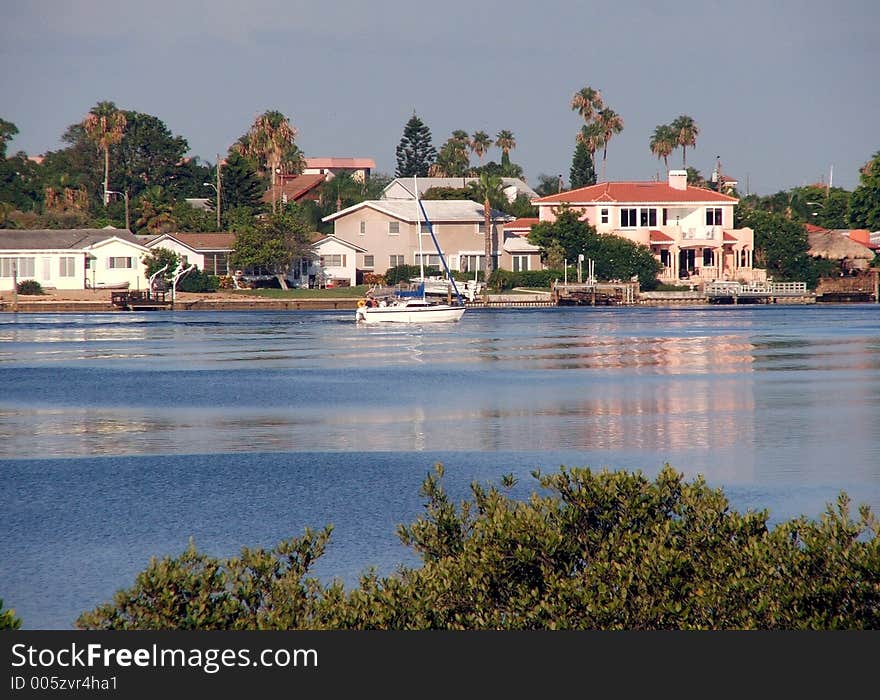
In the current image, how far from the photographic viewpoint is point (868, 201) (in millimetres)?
118125

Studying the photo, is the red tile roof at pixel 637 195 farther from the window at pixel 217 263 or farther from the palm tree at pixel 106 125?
the palm tree at pixel 106 125

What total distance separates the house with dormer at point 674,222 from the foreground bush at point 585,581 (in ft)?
329

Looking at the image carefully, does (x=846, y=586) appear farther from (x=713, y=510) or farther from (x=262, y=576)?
(x=262, y=576)

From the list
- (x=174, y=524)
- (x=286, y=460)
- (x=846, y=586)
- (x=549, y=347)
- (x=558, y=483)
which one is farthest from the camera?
(x=549, y=347)

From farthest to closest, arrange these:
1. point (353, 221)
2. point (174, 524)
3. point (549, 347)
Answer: point (353, 221) < point (549, 347) < point (174, 524)

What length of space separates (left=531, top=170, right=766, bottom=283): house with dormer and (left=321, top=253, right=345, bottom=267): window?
658 inches

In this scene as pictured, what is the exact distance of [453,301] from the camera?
102 meters

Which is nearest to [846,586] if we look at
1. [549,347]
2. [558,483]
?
[558,483]

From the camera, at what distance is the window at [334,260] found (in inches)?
4272

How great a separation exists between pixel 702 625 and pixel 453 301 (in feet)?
304

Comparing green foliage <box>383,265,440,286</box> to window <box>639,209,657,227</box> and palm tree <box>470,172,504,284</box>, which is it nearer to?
palm tree <box>470,172,504,284</box>

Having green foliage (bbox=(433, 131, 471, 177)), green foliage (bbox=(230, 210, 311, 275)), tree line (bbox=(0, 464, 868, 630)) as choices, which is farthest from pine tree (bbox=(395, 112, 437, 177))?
tree line (bbox=(0, 464, 868, 630))

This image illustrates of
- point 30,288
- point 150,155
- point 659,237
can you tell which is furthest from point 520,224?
point 150,155

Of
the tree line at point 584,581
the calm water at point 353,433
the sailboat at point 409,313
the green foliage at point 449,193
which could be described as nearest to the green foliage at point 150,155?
the green foliage at point 449,193
